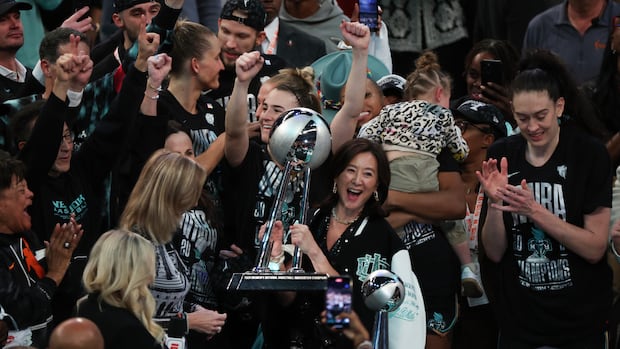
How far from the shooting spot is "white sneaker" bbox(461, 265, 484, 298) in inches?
284

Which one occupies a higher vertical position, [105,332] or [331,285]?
[331,285]

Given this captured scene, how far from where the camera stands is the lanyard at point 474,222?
742cm

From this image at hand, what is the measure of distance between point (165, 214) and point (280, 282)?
1132 millimetres

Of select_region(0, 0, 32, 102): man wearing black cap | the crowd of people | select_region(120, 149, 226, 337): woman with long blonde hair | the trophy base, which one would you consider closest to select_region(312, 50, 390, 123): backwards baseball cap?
the crowd of people

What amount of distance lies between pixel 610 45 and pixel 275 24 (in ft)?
7.97

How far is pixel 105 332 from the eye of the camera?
4.95 metres

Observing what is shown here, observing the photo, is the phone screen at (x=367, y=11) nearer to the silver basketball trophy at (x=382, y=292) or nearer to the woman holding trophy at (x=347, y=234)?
the woman holding trophy at (x=347, y=234)

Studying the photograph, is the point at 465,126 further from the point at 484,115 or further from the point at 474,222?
the point at 474,222

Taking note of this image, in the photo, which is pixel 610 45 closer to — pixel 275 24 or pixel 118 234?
pixel 275 24

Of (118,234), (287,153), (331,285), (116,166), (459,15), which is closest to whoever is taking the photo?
(331,285)

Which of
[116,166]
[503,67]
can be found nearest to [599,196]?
[503,67]

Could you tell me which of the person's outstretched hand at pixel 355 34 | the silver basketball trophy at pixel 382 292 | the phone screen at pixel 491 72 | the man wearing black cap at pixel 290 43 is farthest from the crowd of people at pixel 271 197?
the man wearing black cap at pixel 290 43

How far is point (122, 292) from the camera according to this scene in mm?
5090

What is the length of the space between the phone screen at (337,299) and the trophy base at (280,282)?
616 mm
